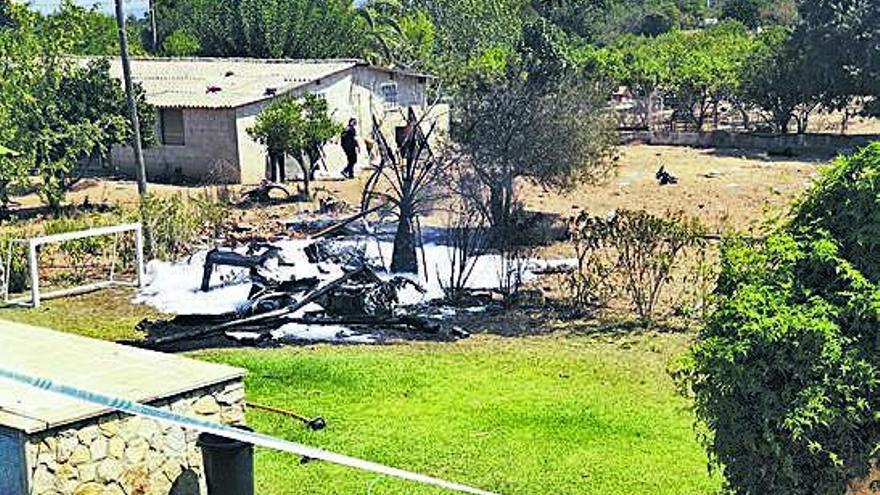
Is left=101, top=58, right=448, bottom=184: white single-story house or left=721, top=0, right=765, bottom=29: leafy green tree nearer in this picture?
left=101, top=58, right=448, bottom=184: white single-story house

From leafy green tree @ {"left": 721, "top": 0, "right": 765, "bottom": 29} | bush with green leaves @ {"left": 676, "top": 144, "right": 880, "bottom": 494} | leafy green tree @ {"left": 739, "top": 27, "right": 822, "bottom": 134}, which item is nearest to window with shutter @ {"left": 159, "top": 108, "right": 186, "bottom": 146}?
leafy green tree @ {"left": 739, "top": 27, "right": 822, "bottom": 134}

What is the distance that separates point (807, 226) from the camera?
23.5 ft

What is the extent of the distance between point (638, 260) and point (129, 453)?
30.4 feet

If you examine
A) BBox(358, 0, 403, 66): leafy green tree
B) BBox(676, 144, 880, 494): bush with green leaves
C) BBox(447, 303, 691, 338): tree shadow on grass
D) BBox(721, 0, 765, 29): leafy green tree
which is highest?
BBox(721, 0, 765, 29): leafy green tree

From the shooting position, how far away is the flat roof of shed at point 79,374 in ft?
24.7

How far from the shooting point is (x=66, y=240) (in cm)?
1794

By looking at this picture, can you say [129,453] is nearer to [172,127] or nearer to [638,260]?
[638,260]

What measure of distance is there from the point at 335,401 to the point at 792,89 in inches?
1218

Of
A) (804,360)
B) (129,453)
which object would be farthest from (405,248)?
(804,360)

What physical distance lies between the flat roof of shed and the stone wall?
83 mm

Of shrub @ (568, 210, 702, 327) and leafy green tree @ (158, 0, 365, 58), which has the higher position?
leafy green tree @ (158, 0, 365, 58)

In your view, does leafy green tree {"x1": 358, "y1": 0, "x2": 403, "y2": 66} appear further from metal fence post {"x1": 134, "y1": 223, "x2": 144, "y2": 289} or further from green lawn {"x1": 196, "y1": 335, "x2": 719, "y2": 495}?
green lawn {"x1": 196, "y1": 335, "x2": 719, "y2": 495}

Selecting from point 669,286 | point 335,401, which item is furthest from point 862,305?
point 669,286

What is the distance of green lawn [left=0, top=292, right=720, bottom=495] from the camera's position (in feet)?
31.2
